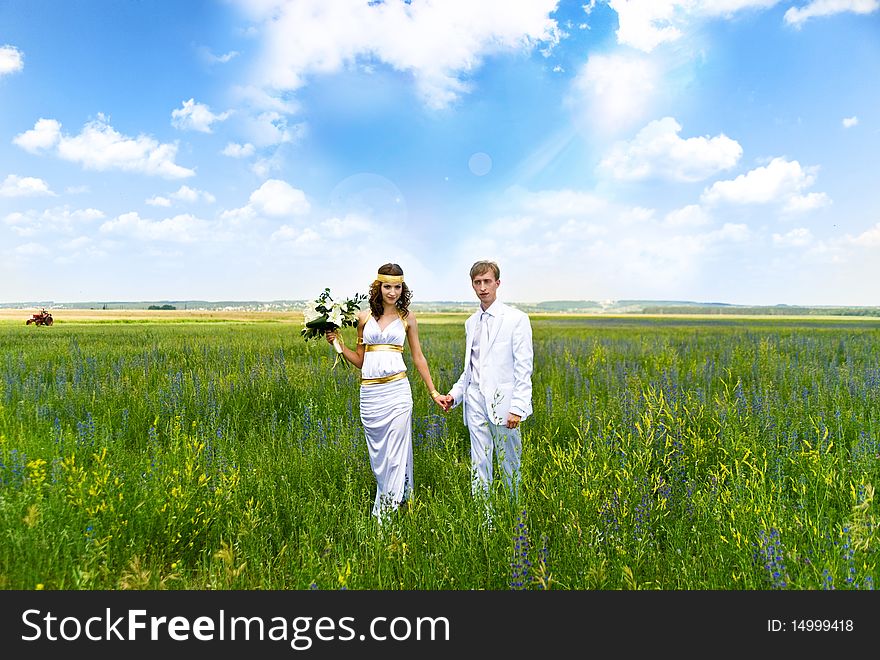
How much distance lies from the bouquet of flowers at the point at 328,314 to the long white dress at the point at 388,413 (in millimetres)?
217

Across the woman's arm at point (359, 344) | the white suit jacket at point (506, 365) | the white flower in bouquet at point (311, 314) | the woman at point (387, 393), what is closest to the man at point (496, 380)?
the white suit jacket at point (506, 365)

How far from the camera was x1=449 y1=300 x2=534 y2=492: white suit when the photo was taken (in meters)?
3.70

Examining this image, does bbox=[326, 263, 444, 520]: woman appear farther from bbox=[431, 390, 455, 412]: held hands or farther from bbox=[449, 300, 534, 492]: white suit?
bbox=[449, 300, 534, 492]: white suit

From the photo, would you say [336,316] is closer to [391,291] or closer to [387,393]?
[391,291]

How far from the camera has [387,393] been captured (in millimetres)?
4023

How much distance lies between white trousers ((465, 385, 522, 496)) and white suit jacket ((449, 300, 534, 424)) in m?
0.11

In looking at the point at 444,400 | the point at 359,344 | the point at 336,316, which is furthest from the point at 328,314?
the point at 444,400

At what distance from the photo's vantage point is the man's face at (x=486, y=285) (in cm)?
379

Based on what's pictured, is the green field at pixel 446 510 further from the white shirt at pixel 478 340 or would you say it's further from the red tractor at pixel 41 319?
the red tractor at pixel 41 319

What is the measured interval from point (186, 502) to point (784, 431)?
213 inches

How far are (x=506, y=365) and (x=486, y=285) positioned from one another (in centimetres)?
63

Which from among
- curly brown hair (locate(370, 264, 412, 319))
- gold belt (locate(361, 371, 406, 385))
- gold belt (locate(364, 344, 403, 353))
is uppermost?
curly brown hair (locate(370, 264, 412, 319))

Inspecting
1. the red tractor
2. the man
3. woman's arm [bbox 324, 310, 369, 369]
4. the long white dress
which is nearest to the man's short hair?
the man
